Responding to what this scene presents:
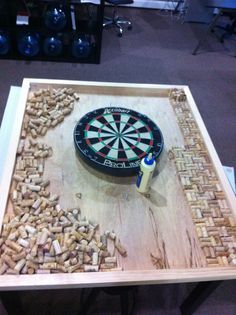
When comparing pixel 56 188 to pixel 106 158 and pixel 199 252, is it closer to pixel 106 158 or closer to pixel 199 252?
pixel 106 158

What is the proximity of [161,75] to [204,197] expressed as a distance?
208 cm

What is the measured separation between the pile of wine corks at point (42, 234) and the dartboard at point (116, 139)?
0.65 ft

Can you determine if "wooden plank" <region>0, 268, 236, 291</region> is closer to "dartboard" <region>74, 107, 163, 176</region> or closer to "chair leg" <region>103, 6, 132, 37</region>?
"dartboard" <region>74, 107, 163, 176</region>

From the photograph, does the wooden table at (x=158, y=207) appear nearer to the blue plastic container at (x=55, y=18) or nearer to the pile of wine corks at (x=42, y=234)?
the pile of wine corks at (x=42, y=234)

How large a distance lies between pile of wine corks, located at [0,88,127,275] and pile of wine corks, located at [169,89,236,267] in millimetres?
316

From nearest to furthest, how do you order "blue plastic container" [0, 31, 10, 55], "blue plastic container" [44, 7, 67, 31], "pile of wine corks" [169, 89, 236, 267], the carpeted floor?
"pile of wine corks" [169, 89, 236, 267] → the carpeted floor → "blue plastic container" [44, 7, 67, 31] → "blue plastic container" [0, 31, 10, 55]

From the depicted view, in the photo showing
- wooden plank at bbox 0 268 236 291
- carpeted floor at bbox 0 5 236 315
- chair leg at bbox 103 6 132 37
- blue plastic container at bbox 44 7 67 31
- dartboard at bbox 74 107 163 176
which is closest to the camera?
wooden plank at bbox 0 268 236 291

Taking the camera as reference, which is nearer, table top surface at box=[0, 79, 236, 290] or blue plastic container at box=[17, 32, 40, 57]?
table top surface at box=[0, 79, 236, 290]

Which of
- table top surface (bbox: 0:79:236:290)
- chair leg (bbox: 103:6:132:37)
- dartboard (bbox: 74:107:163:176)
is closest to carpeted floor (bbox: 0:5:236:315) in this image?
chair leg (bbox: 103:6:132:37)

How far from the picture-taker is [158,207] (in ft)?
3.45

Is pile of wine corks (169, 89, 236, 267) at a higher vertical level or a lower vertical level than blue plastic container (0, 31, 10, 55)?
higher

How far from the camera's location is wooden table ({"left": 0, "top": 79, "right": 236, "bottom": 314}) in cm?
85

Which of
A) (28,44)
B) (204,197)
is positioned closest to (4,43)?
(28,44)

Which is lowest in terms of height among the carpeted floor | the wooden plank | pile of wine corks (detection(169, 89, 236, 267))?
the carpeted floor
